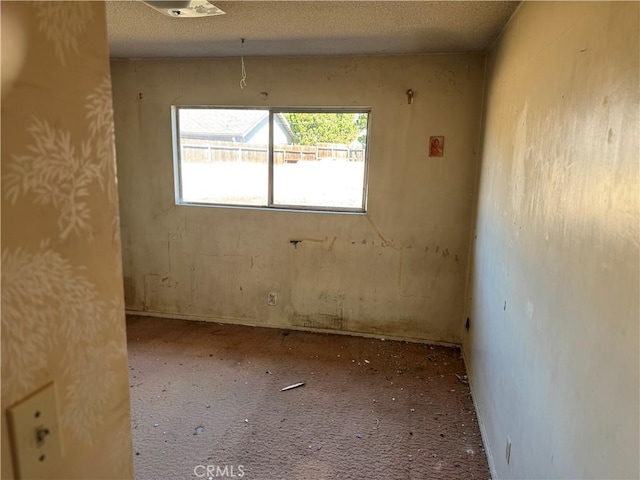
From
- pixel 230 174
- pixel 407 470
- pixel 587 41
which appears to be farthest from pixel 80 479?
pixel 230 174

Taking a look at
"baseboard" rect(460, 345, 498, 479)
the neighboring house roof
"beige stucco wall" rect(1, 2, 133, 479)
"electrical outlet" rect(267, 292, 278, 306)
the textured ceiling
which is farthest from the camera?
"electrical outlet" rect(267, 292, 278, 306)

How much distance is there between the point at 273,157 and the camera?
334cm

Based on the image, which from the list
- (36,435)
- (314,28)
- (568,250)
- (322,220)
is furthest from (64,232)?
(322,220)

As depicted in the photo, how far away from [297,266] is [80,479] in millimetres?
2909

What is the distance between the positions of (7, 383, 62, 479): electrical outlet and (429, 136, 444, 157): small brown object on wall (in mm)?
2958

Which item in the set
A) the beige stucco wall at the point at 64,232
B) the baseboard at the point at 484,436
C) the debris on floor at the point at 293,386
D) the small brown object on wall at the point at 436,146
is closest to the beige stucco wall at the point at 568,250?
the baseboard at the point at 484,436

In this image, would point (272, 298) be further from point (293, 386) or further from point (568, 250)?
point (568, 250)

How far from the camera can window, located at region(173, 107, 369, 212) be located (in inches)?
128

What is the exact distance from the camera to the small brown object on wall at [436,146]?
3.05m

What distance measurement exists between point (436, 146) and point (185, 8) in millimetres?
1915

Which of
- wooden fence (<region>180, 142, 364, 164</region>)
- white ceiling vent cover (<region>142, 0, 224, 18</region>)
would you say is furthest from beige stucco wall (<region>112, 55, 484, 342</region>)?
white ceiling vent cover (<region>142, 0, 224, 18</region>)

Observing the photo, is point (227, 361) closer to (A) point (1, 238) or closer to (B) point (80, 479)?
(B) point (80, 479)

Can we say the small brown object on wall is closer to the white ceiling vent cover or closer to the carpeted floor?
the carpeted floor

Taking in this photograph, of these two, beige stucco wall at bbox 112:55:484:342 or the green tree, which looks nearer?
beige stucco wall at bbox 112:55:484:342
